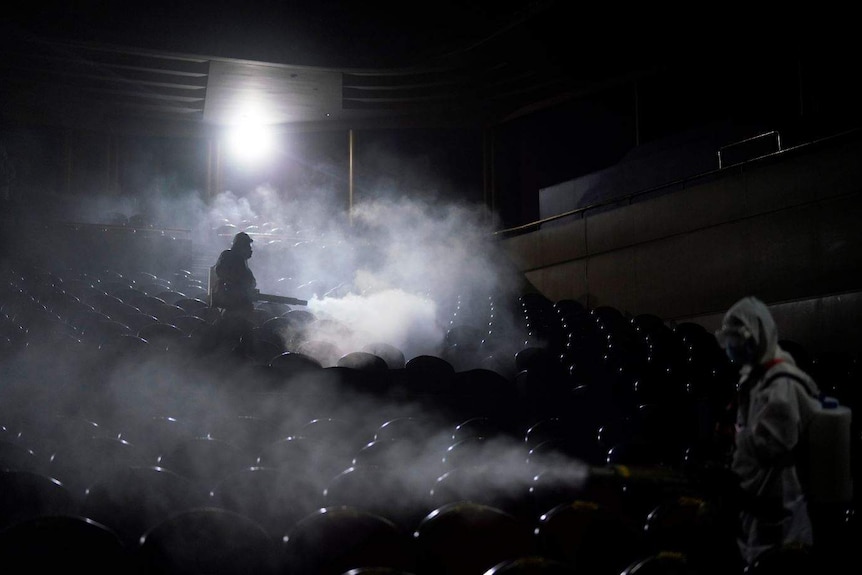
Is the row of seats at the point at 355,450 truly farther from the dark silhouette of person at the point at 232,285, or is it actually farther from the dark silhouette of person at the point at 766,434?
the dark silhouette of person at the point at 232,285

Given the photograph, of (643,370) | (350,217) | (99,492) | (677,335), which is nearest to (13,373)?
(99,492)

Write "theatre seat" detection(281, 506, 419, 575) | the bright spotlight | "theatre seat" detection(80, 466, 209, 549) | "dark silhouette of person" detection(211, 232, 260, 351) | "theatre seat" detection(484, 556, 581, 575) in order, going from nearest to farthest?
"theatre seat" detection(484, 556, 581, 575)
"theatre seat" detection(281, 506, 419, 575)
"theatre seat" detection(80, 466, 209, 549)
"dark silhouette of person" detection(211, 232, 260, 351)
the bright spotlight

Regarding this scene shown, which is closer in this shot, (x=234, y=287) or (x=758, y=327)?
(x=758, y=327)

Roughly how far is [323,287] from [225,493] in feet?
22.1

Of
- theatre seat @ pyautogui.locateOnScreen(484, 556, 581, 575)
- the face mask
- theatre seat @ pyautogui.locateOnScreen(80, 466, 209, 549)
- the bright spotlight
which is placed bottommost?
theatre seat @ pyautogui.locateOnScreen(484, 556, 581, 575)

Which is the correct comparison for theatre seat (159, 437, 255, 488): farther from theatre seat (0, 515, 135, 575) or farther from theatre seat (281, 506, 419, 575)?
theatre seat (0, 515, 135, 575)

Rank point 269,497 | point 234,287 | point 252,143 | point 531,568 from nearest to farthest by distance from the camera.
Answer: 1. point 531,568
2. point 269,497
3. point 234,287
4. point 252,143

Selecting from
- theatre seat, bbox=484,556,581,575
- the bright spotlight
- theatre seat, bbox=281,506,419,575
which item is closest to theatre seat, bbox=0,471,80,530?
theatre seat, bbox=281,506,419,575

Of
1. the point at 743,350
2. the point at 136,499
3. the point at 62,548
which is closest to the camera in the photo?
the point at 62,548

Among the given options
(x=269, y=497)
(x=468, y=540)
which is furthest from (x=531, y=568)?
(x=269, y=497)

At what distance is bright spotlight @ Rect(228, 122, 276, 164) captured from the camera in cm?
1162

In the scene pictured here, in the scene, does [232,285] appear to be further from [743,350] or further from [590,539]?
[743,350]

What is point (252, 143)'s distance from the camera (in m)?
11.7

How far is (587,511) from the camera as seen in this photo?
226cm
